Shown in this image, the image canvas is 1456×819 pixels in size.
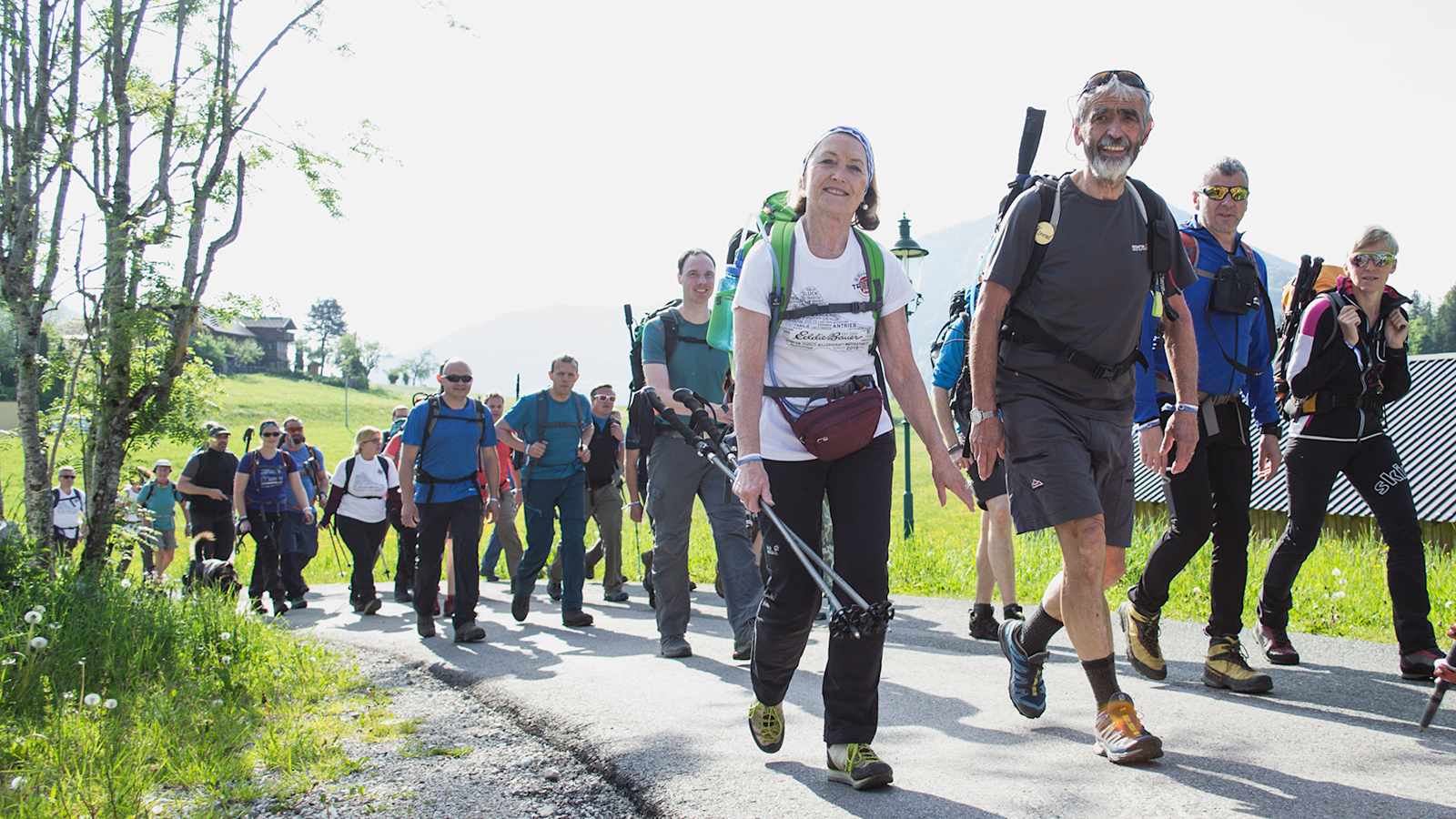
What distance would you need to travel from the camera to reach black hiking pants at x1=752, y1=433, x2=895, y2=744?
13.1 feet

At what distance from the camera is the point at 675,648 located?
22.4 feet

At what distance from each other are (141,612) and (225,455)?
6341 mm

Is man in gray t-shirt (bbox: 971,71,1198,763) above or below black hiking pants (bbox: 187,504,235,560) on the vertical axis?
above

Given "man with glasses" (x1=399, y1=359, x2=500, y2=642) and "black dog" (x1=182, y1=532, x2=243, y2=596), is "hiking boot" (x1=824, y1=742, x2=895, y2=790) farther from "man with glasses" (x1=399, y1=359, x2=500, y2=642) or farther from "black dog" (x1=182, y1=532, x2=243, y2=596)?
"black dog" (x1=182, y1=532, x2=243, y2=596)

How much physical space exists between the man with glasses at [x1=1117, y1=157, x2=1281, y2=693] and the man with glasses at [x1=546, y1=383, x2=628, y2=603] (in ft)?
20.0

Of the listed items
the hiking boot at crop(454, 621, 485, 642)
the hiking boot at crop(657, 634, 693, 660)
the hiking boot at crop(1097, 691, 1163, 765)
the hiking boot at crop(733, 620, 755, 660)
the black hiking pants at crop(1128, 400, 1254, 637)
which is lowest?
the hiking boot at crop(454, 621, 485, 642)

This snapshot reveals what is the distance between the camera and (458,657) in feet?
24.4

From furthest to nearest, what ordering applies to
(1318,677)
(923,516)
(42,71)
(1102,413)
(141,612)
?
1. (923,516)
2. (42,71)
3. (141,612)
4. (1318,677)
5. (1102,413)

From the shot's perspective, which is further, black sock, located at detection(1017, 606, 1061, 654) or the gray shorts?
black sock, located at detection(1017, 606, 1061, 654)

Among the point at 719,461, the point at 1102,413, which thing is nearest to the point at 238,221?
the point at 719,461

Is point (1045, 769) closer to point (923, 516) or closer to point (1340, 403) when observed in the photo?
point (1340, 403)

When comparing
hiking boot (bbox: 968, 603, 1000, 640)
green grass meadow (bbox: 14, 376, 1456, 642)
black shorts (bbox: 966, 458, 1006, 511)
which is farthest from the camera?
green grass meadow (bbox: 14, 376, 1456, 642)

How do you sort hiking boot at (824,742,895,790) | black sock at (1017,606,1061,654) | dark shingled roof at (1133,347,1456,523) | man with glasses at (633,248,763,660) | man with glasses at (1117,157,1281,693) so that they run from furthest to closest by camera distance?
dark shingled roof at (1133,347,1456,523)
man with glasses at (633,248,763,660)
man with glasses at (1117,157,1281,693)
black sock at (1017,606,1061,654)
hiking boot at (824,742,895,790)

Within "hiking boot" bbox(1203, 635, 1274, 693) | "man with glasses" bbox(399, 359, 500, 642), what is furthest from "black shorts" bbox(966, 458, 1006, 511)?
"man with glasses" bbox(399, 359, 500, 642)
